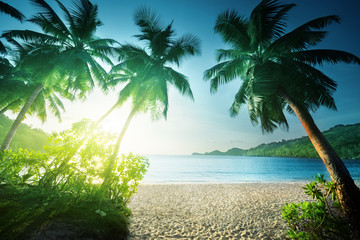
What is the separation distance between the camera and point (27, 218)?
3.24 meters

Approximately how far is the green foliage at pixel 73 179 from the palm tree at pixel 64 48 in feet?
18.9

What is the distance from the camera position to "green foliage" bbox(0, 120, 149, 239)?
3.72m

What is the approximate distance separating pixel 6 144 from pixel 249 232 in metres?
14.1

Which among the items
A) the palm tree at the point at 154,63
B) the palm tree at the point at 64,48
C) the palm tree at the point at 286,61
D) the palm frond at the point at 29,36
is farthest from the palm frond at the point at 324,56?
the palm frond at the point at 29,36

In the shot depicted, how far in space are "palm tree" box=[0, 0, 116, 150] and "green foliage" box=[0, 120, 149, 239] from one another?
577 centimetres

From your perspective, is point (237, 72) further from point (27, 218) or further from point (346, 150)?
point (346, 150)

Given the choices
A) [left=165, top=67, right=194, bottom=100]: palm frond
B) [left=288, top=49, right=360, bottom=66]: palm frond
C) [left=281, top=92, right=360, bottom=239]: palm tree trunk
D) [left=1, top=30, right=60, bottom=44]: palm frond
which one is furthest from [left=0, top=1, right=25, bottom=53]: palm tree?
[left=281, top=92, right=360, bottom=239]: palm tree trunk

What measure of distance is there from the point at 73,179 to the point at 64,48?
9753 mm

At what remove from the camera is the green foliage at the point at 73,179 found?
3.72m

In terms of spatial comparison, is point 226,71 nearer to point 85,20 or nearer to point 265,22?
point 265,22

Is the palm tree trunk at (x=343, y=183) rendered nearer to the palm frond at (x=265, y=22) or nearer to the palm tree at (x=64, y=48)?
the palm frond at (x=265, y=22)

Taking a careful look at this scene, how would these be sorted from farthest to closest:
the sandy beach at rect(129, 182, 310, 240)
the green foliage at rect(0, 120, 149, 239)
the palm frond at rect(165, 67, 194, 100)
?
the palm frond at rect(165, 67, 194, 100) < the sandy beach at rect(129, 182, 310, 240) < the green foliage at rect(0, 120, 149, 239)

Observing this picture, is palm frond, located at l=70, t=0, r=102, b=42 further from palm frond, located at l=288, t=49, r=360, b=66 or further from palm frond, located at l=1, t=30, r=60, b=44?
palm frond, located at l=288, t=49, r=360, b=66

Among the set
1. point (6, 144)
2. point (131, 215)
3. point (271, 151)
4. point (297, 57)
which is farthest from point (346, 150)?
point (6, 144)
